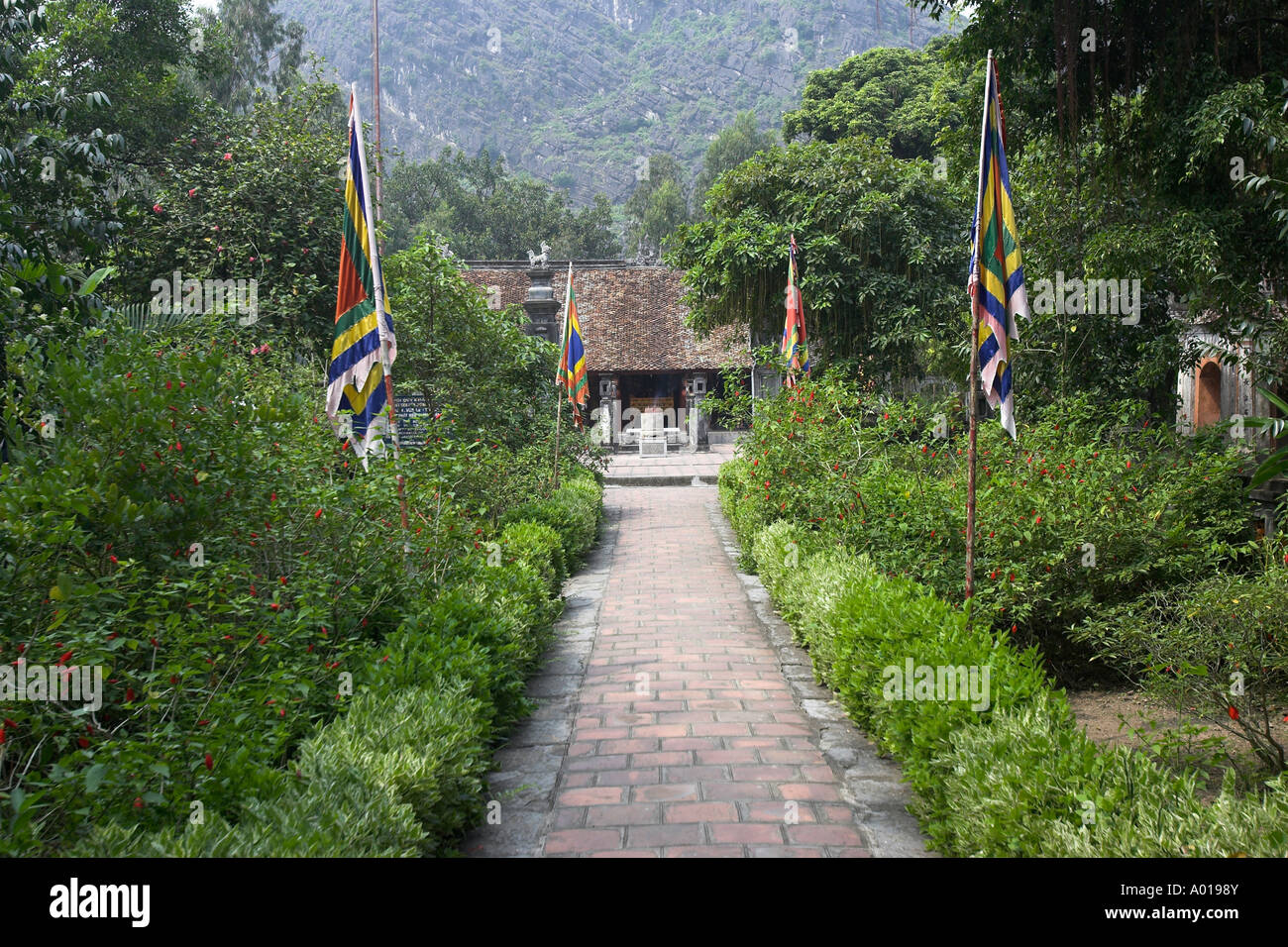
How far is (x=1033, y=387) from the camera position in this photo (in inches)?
408

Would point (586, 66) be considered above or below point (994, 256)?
above

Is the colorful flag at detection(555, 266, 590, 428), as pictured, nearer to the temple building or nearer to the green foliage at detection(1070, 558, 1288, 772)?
the green foliage at detection(1070, 558, 1288, 772)

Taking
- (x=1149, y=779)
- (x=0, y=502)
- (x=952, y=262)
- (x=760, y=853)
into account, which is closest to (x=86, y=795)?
(x=0, y=502)

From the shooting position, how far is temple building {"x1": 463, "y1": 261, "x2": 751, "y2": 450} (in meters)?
29.2

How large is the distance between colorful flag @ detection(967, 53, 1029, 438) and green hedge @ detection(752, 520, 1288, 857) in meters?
1.51

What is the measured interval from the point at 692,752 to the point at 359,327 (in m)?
3.41

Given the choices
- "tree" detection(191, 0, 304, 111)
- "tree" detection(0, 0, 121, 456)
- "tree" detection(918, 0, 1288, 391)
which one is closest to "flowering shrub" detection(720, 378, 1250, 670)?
"tree" detection(918, 0, 1288, 391)

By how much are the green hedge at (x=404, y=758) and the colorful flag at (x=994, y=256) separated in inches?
132

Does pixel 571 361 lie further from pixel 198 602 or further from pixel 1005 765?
pixel 1005 765

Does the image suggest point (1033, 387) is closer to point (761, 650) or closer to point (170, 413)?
point (761, 650)

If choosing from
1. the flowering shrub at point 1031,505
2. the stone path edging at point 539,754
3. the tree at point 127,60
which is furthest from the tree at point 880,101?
the stone path edging at point 539,754

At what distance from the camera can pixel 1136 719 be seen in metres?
5.57

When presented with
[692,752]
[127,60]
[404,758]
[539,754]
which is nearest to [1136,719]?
[692,752]

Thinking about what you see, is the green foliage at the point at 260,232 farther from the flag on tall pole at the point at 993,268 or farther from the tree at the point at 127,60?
the flag on tall pole at the point at 993,268
